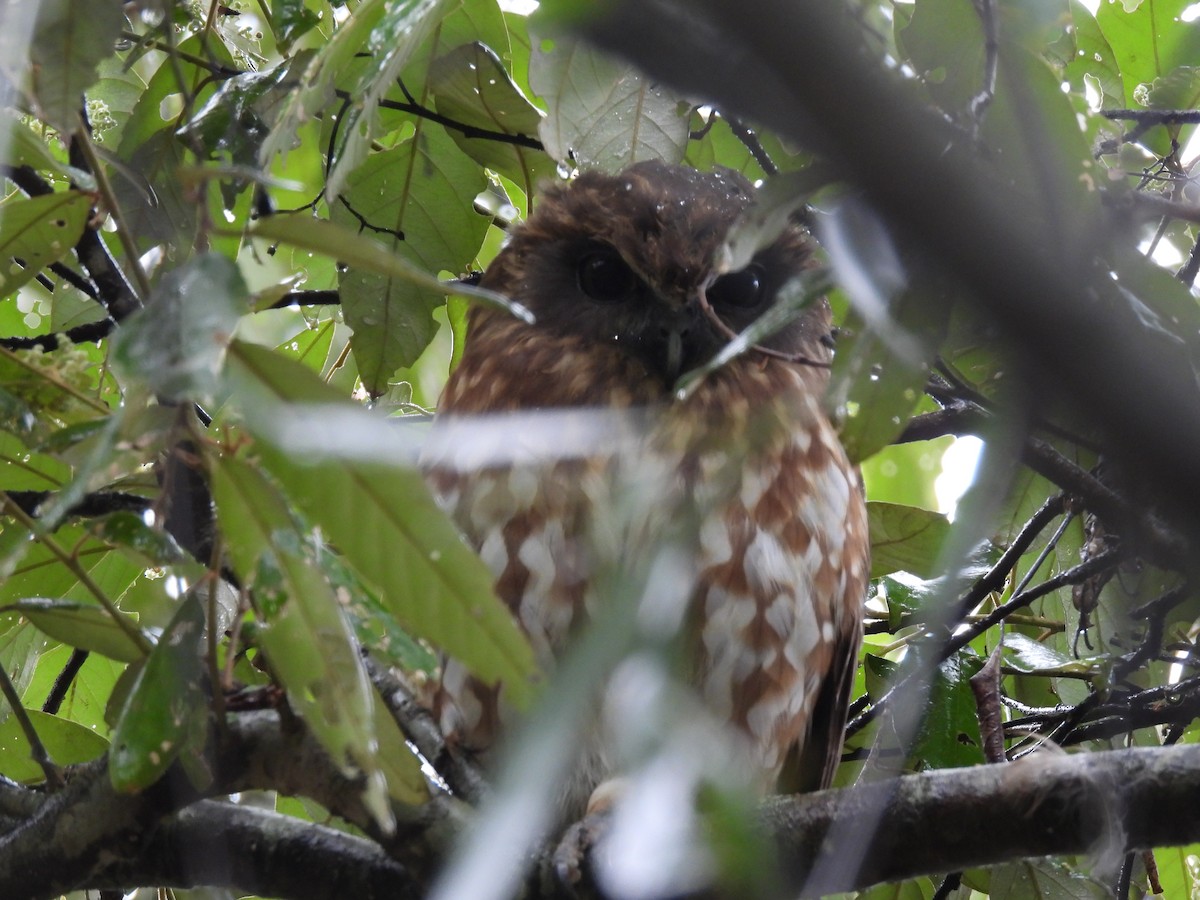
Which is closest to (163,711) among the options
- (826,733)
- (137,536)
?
(137,536)

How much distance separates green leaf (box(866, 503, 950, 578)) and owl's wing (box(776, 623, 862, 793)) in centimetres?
23

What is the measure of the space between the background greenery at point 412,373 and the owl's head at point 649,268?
0.39 feet

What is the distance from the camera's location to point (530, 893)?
4.52 ft

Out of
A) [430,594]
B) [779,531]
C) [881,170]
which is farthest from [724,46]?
[779,531]

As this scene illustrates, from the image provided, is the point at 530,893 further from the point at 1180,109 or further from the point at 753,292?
the point at 1180,109

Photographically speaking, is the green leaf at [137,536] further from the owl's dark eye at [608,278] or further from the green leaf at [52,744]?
the owl's dark eye at [608,278]

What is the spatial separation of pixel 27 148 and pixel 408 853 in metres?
0.82

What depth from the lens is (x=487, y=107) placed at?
2.14 m

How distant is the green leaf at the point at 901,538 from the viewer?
2400mm

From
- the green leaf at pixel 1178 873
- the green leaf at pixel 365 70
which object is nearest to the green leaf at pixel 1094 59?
the green leaf at pixel 365 70

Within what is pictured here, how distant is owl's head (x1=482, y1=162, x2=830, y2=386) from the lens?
89.4 inches

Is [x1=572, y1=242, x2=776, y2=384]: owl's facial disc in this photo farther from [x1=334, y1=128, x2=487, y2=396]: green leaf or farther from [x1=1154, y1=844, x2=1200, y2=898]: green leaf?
[x1=1154, y1=844, x2=1200, y2=898]: green leaf

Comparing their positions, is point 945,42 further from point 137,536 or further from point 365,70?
point 137,536

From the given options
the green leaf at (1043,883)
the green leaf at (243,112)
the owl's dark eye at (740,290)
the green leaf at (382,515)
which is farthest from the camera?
the owl's dark eye at (740,290)
